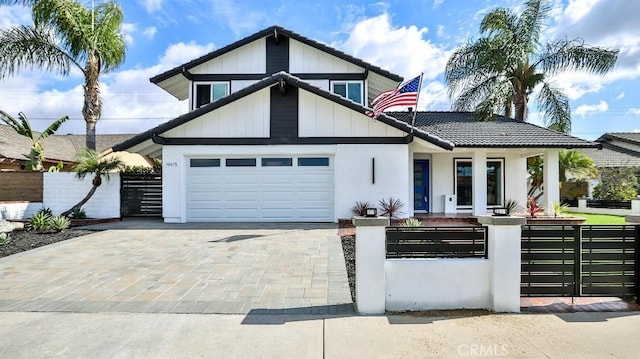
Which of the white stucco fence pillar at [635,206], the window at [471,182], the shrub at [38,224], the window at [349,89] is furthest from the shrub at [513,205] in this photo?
the shrub at [38,224]

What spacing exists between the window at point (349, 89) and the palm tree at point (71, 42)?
11879 mm

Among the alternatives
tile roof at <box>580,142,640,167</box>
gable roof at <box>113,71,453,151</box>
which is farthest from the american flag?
tile roof at <box>580,142,640,167</box>

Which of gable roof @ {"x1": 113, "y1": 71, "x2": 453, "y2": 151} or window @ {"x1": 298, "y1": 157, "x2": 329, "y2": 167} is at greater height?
gable roof @ {"x1": 113, "y1": 71, "x2": 453, "y2": 151}

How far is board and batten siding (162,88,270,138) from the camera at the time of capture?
13141mm

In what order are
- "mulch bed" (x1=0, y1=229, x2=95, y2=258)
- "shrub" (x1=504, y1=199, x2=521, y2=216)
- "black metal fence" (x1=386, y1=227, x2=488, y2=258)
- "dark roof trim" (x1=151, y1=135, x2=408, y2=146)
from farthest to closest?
"shrub" (x1=504, y1=199, x2=521, y2=216) → "dark roof trim" (x1=151, y1=135, x2=408, y2=146) → "mulch bed" (x1=0, y1=229, x2=95, y2=258) → "black metal fence" (x1=386, y1=227, x2=488, y2=258)

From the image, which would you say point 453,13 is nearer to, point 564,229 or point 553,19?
point 553,19

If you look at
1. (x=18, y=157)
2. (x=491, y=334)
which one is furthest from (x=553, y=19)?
(x=18, y=157)

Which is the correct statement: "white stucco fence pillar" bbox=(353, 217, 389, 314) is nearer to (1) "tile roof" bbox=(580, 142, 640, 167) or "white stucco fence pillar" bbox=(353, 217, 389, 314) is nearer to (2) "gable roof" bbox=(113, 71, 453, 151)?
(2) "gable roof" bbox=(113, 71, 453, 151)

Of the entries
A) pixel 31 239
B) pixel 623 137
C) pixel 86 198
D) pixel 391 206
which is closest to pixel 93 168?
pixel 86 198

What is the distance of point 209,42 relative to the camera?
694 inches

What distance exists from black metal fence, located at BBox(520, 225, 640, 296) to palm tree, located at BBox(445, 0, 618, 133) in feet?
46.9

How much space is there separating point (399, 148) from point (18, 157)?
2255cm

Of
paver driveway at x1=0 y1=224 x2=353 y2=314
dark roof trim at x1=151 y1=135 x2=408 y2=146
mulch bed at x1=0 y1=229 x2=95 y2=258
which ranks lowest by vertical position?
paver driveway at x1=0 y1=224 x2=353 y2=314

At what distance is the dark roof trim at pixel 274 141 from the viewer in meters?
12.9
